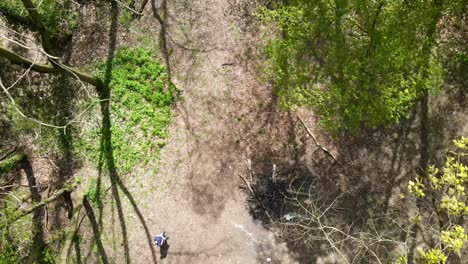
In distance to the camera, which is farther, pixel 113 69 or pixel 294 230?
pixel 113 69

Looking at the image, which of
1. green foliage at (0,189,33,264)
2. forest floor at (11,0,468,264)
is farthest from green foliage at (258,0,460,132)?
green foliage at (0,189,33,264)

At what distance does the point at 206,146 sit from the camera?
35.3 feet

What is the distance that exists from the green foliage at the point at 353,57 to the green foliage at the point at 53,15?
193 inches

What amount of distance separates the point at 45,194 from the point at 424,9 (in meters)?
10.3

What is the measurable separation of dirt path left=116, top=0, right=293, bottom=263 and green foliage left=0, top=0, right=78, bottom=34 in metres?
2.01

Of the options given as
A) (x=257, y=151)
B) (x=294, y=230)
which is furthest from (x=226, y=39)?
(x=294, y=230)

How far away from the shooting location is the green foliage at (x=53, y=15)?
11125 millimetres

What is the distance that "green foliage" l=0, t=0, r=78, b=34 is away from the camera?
11125 mm

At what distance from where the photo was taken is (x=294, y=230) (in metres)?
10.3

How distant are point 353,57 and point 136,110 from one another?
550 cm

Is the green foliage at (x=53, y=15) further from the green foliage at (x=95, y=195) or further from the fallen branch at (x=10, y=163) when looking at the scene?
the green foliage at (x=95, y=195)

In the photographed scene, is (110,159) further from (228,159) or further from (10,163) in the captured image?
(228,159)

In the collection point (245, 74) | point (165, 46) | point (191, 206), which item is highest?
point (165, 46)

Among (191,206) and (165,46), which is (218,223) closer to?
(191,206)
